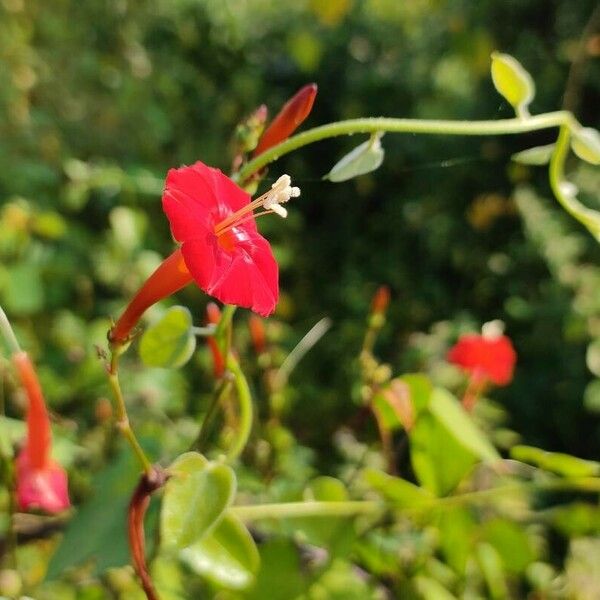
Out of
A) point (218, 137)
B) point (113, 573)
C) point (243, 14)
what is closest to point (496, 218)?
point (218, 137)

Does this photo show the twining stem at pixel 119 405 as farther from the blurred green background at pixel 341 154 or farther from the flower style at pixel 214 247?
the blurred green background at pixel 341 154

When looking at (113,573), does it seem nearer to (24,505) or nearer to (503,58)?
(24,505)

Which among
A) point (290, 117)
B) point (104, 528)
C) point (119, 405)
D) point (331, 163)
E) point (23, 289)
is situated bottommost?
point (331, 163)

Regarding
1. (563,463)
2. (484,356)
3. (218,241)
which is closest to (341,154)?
(484,356)

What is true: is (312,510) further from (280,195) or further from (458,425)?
(280,195)

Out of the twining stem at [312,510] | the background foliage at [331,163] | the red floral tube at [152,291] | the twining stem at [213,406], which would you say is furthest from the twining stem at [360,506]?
the background foliage at [331,163]

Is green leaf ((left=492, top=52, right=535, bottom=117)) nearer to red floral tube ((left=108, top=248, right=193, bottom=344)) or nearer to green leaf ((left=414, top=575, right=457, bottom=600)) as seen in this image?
red floral tube ((left=108, top=248, right=193, bottom=344))
